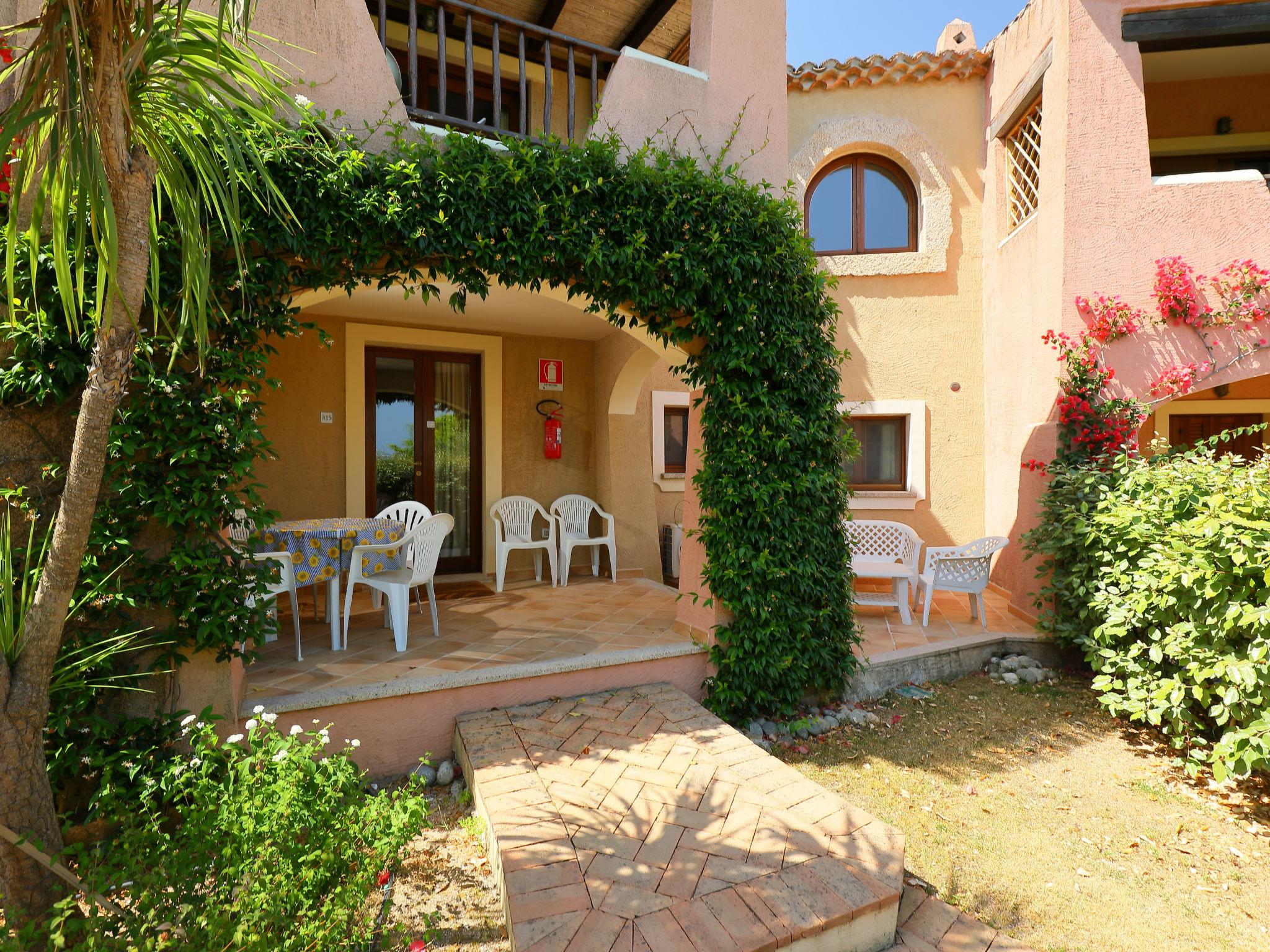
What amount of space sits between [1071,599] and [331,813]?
5.20 m

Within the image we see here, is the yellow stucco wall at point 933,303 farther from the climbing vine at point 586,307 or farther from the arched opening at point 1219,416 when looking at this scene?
the climbing vine at point 586,307

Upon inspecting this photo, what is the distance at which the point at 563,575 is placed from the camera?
6.95m

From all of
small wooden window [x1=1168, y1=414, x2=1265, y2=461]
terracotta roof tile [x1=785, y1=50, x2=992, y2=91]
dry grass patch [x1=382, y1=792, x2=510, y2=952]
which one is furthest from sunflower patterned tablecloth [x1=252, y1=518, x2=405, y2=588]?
small wooden window [x1=1168, y1=414, x2=1265, y2=461]

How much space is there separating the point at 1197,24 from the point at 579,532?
746 cm

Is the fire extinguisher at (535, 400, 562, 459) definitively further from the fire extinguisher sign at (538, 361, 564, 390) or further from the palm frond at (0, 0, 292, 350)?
the palm frond at (0, 0, 292, 350)

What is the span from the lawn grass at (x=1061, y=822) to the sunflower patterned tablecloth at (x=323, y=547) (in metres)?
3.10

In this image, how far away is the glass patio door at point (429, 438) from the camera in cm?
701

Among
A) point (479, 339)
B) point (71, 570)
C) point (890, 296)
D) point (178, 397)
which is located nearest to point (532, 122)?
point (479, 339)

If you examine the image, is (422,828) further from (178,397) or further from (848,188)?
(848,188)

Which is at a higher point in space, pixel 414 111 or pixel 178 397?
pixel 414 111

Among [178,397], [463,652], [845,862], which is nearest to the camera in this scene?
[845,862]

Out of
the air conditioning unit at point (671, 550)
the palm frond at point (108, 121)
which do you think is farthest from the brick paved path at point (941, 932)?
the air conditioning unit at point (671, 550)

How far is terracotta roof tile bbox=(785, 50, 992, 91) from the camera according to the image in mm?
7457

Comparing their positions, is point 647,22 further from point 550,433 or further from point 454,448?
point 454,448
